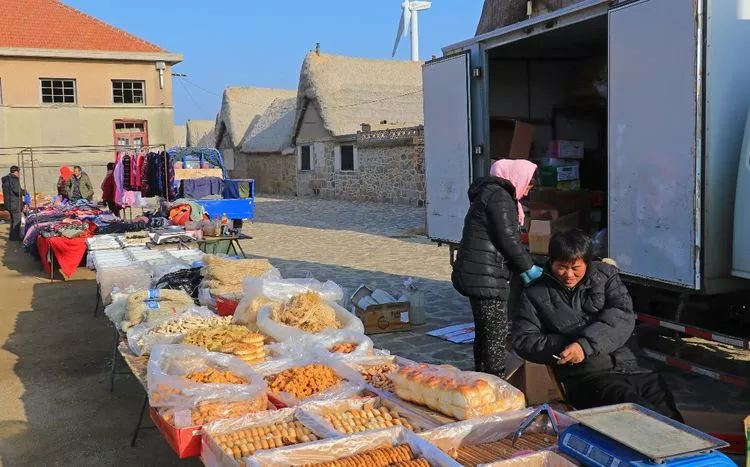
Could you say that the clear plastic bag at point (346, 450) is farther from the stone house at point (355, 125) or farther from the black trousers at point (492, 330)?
the stone house at point (355, 125)

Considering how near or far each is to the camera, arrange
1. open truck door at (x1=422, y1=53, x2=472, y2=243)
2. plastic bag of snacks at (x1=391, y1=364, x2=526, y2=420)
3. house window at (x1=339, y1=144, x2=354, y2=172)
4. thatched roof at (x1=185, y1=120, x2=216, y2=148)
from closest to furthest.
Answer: plastic bag of snacks at (x1=391, y1=364, x2=526, y2=420), open truck door at (x1=422, y1=53, x2=472, y2=243), house window at (x1=339, y1=144, x2=354, y2=172), thatched roof at (x1=185, y1=120, x2=216, y2=148)

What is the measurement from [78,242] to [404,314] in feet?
21.0

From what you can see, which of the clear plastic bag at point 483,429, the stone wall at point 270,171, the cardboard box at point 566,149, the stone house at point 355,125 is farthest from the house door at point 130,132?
the clear plastic bag at point 483,429

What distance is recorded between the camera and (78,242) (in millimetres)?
11367

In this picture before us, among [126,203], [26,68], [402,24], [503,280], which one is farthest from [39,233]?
[402,24]

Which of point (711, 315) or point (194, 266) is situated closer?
point (711, 315)

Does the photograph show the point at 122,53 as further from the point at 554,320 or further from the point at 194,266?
the point at 554,320

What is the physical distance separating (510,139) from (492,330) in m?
4.63

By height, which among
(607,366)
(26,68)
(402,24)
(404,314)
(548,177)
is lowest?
(404,314)

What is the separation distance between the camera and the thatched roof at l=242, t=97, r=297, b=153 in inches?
1471

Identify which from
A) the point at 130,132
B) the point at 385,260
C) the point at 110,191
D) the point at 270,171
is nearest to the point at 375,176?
the point at 130,132

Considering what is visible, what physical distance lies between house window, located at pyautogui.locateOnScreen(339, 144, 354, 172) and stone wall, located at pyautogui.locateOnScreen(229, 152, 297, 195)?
17.1ft

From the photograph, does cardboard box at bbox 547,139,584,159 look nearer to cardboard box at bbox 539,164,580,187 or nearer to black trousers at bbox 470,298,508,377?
cardboard box at bbox 539,164,580,187

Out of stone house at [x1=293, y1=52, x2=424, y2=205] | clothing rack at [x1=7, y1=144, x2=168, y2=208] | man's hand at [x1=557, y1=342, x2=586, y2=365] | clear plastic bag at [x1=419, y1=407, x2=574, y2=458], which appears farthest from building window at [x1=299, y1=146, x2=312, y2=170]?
clear plastic bag at [x1=419, y1=407, x2=574, y2=458]
